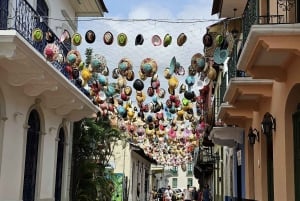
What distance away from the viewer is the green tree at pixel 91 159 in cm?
2056

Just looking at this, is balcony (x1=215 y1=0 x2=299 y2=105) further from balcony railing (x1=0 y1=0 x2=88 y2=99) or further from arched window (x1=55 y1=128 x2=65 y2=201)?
arched window (x1=55 y1=128 x2=65 y2=201)

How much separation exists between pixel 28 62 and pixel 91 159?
10.6m

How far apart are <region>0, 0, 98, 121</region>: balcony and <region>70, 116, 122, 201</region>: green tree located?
5.37m

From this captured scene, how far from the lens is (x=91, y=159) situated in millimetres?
21750

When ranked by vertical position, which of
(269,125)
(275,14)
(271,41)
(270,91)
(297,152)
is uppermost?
(275,14)

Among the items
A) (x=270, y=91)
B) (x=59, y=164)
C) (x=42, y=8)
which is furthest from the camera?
(x=59, y=164)

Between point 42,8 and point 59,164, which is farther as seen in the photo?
point 59,164

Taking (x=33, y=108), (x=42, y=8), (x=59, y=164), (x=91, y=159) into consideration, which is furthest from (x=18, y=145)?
(x=91, y=159)

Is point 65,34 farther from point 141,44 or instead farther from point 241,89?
point 241,89

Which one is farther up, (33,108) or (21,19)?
(21,19)

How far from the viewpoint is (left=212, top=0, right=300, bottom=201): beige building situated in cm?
865

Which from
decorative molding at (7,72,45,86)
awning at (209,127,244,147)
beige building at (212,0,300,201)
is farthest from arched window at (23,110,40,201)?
awning at (209,127,244,147)

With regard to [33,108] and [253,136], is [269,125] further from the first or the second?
[33,108]

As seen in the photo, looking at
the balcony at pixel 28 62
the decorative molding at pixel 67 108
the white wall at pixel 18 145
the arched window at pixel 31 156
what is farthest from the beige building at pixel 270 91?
the arched window at pixel 31 156
